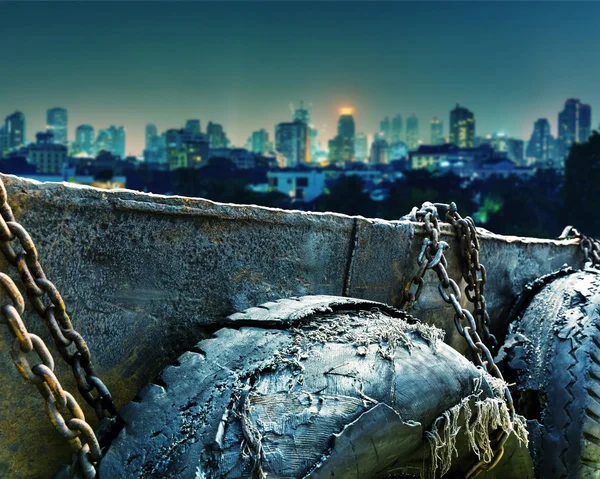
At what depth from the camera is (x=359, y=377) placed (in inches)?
85.0

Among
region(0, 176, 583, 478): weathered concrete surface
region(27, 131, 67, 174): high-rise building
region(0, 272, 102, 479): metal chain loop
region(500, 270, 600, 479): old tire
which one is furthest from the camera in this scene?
region(27, 131, 67, 174): high-rise building

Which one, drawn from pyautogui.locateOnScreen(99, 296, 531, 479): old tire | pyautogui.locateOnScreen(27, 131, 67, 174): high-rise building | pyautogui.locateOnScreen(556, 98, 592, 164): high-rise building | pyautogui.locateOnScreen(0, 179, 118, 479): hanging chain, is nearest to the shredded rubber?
pyautogui.locateOnScreen(99, 296, 531, 479): old tire

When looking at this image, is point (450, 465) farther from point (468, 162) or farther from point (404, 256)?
point (468, 162)

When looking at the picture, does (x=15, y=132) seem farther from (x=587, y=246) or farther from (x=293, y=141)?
(x=587, y=246)

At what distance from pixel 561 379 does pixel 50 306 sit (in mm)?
2187

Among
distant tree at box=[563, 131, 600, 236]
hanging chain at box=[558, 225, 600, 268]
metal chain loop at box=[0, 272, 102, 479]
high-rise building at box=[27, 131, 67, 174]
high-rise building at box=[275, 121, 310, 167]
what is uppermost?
high-rise building at box=[275, 121, 310, 167]

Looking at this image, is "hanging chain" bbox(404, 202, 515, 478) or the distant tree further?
the distant tree

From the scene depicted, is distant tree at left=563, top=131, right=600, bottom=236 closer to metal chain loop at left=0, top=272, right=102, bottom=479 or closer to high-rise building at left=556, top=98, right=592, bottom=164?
metal chain loop at left=0, top=272, right=102, bottom=479

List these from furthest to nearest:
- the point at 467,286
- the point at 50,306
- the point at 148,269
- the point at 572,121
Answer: the point at 572,121, the point at 467,286, the point at 148,269, the point at 50,306

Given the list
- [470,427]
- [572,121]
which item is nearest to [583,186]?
[470,427]

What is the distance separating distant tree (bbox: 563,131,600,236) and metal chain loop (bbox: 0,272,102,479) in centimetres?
4627

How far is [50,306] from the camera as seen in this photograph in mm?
1976

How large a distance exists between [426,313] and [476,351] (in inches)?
12.3

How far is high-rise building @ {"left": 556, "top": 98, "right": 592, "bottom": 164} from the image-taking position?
136m
